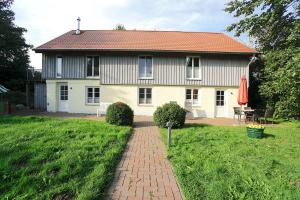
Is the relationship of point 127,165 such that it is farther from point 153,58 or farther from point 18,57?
point 18,57

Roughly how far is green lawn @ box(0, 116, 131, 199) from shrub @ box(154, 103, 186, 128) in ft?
10.6

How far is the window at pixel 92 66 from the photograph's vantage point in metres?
22.3

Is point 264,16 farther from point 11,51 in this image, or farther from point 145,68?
point 11,51

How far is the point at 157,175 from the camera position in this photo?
22.4 feet

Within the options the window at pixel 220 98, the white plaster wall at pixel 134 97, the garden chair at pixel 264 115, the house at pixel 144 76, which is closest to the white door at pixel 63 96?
the house at pixel 144 76

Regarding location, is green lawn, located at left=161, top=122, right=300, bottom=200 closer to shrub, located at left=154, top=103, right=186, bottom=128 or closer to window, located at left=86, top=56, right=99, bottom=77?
shrub, located at left=154, top=103, right=186, bottom=128

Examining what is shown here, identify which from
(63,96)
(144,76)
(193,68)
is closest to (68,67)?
(63,96)

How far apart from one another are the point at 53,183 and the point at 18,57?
3283cm

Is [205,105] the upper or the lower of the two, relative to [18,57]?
lower

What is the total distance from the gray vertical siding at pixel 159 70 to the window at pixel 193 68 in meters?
0.32

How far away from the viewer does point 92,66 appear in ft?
73.1

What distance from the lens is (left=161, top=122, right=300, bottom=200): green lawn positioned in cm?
575

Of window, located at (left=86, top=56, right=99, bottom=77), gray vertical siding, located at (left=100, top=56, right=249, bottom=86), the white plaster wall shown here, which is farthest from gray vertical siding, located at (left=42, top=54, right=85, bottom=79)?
gray vertical siding, located at (left=100, top=56, right=249, bottom=86)

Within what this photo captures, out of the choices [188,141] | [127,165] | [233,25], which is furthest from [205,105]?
[127,165]
